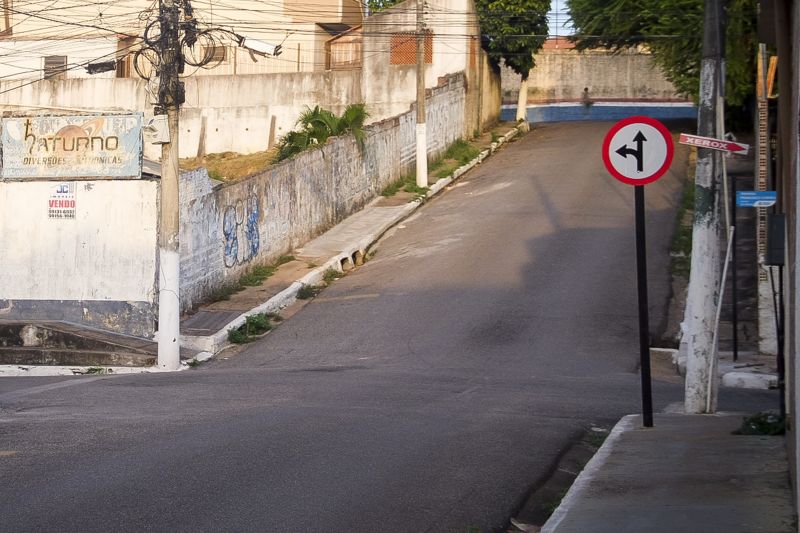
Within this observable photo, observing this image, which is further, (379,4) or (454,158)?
(379,4)

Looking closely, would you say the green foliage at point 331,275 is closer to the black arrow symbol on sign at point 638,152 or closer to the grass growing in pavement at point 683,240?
the grass growing in pavement at point 683,240

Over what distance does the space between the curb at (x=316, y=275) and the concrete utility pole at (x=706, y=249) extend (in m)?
9.68

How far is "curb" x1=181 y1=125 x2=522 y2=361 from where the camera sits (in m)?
18.4

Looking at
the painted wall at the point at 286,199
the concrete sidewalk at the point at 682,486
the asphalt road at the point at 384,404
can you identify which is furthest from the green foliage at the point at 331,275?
the concrete sidewalk at the point at 682,486

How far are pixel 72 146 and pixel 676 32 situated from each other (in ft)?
59.7

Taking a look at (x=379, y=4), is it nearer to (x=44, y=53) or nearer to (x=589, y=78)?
(x=589, y=78)

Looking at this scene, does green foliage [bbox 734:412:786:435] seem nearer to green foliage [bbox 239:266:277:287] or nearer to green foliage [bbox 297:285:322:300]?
green foliage [bbox 297:285:322:300]

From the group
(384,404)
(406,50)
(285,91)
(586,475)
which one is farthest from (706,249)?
(285,91)

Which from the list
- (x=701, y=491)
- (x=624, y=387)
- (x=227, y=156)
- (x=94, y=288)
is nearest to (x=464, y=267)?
(x=94, y=288)

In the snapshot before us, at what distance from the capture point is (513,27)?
41.8m

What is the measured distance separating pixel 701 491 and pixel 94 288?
48.1 feet

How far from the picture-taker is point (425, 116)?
1324 inches

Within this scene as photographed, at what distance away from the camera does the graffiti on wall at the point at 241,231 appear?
21.8 meters

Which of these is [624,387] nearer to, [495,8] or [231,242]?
[231,242]
